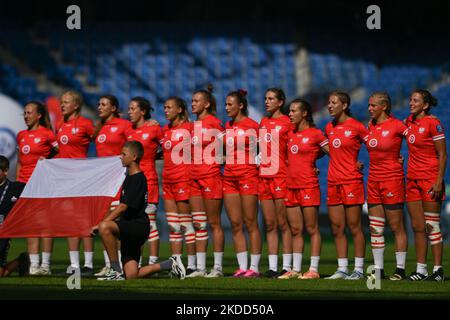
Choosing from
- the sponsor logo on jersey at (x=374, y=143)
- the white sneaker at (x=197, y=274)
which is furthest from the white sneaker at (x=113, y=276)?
the sponsor logo on jersey at (x=374, y=143)

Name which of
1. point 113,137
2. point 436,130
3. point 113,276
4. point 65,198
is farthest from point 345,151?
point 65,198

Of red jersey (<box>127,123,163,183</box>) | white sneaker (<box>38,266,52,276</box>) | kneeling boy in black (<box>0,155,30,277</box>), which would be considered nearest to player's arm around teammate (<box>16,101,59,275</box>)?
white sneaker (<box>38,266,52,276</box>)

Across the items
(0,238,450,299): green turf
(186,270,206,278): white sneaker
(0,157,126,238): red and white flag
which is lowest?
(186,270,206,278): white sneaker

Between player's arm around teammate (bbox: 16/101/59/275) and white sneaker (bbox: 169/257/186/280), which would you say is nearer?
white sneaker (bbox: 169/257/186/280)

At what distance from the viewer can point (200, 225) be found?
44.0 ft

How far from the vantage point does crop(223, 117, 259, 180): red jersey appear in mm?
13281

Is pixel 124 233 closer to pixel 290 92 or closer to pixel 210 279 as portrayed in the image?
pixel 210 279

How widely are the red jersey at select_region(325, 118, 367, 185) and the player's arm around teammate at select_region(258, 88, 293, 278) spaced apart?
704 mm

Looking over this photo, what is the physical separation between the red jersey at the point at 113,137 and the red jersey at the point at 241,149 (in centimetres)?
140

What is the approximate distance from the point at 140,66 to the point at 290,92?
4643 mm

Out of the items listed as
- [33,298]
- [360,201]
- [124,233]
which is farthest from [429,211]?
[33,298]

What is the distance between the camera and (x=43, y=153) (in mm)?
13992

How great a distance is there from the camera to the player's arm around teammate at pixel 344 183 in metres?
12.8

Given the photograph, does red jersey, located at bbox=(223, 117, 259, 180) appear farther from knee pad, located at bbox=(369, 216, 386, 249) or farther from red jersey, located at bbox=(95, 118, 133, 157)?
knee pad, located at bbox=(369, 216, 386, 249)
